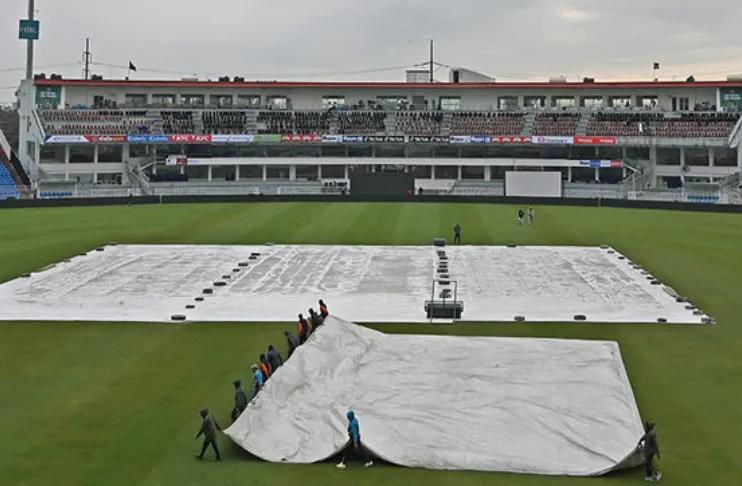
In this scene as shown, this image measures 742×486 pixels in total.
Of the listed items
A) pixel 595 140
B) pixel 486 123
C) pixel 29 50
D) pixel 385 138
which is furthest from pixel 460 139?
pixel 29 50

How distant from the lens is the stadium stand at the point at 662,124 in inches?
3802

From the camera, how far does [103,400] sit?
2100 cm

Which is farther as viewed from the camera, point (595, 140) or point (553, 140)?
point (553, 140)

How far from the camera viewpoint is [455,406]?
1911 cm

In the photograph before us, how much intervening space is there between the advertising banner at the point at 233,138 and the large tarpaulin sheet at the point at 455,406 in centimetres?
7737

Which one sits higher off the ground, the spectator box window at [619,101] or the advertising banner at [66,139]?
the spectator box window at [619,101]

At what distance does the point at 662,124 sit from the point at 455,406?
290 ft

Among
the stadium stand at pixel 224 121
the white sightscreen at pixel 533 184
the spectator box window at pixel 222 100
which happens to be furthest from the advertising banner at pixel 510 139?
the spectator box window at pixel 222 100

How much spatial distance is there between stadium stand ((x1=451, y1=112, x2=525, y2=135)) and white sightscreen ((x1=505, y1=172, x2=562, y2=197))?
1493cm

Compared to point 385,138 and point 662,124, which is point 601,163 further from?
point 385,138

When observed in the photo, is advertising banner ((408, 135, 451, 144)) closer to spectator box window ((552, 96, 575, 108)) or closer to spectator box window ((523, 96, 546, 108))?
spectator box window ((523, 96, 546, 108))

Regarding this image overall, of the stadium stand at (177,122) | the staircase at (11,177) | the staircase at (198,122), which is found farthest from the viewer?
the staircase at (198,122)

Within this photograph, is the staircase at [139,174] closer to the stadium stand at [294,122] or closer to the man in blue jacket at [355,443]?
the stadium stand at [294,122]

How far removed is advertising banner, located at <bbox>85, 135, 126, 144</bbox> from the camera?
95938 mm
